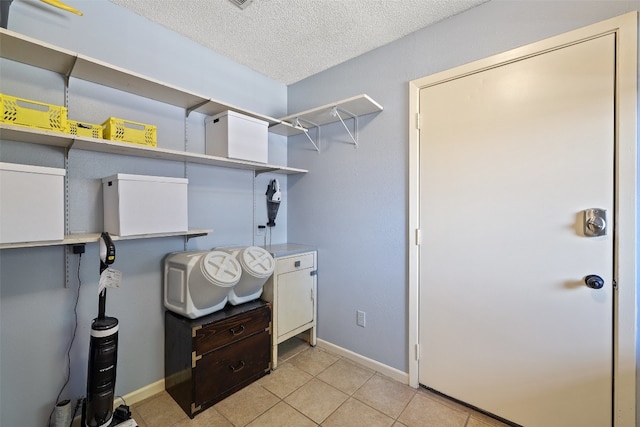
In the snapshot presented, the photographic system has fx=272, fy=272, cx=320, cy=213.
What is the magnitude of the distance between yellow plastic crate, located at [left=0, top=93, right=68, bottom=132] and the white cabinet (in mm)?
1456

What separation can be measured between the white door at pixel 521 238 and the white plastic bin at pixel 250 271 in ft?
3.63

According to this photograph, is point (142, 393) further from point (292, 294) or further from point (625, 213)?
point (625, 213)

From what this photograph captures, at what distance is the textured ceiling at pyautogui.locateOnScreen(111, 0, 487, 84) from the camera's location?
1677 mm

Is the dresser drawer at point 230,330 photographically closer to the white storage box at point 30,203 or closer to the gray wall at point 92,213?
the gray wall at point 92,213

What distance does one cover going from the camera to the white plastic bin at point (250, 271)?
1.85m

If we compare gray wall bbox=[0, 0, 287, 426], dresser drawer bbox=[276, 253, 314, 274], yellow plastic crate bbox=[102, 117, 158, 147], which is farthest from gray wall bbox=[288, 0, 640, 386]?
yellow plastic crate bbox=[102, 117, 158, 147]

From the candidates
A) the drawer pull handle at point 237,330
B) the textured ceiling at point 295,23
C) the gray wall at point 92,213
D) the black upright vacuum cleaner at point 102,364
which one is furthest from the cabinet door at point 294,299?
the textured ceiling at point 295,23

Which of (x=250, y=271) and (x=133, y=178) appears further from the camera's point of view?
(x=250, y=271)

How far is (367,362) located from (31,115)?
255 centimetres

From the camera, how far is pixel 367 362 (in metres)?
2.20

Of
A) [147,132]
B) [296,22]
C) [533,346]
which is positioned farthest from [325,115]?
[533,346]

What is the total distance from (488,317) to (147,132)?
235 centimetres

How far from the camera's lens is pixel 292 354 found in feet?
7.79

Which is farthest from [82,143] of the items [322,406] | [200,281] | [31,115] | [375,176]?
[322,406]
